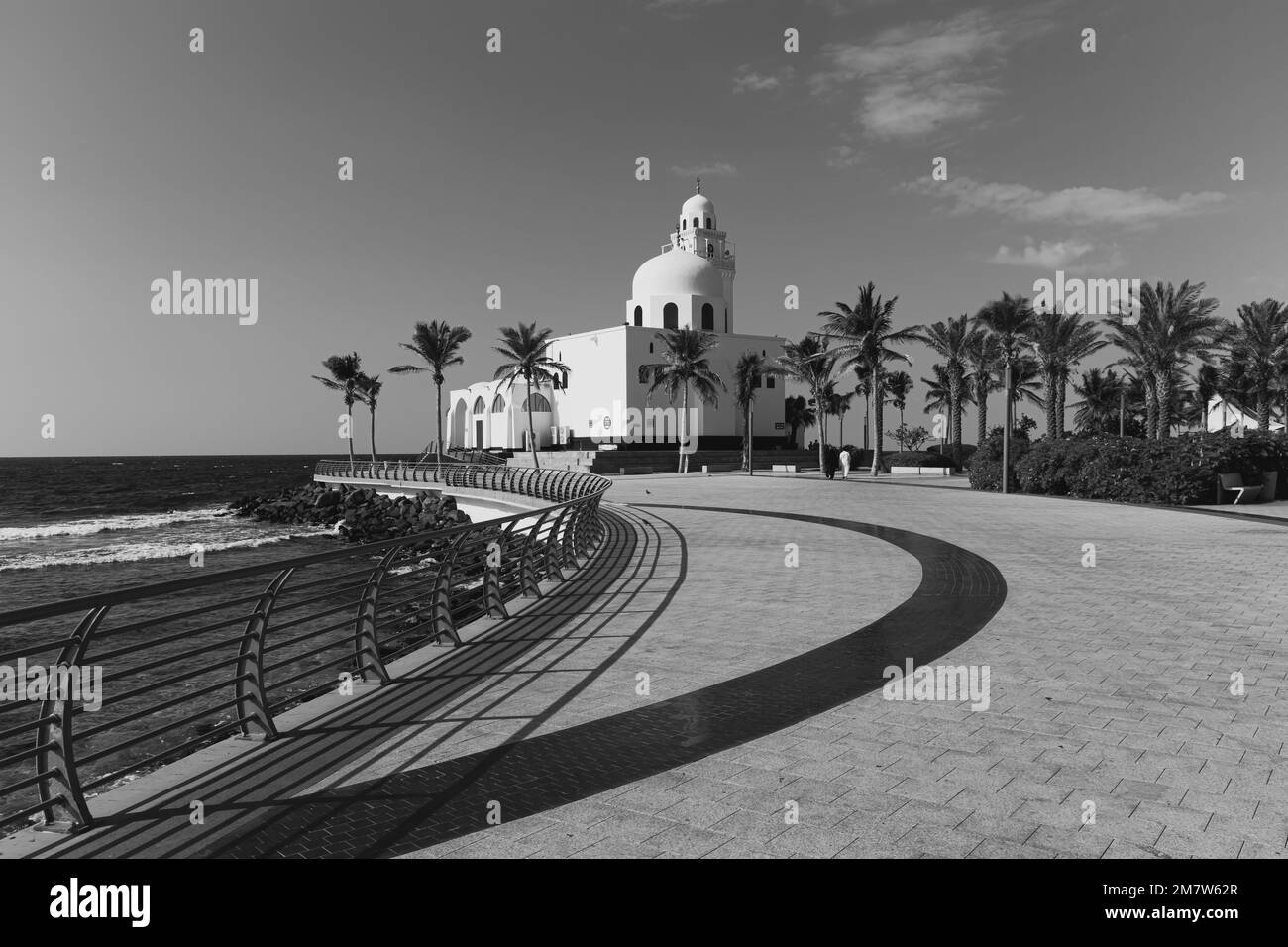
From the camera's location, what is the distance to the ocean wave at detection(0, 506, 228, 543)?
41844 millimetres

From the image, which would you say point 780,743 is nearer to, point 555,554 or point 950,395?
point 555,554

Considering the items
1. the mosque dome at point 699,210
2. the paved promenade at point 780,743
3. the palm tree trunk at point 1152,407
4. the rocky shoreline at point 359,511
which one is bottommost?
the rocky shoreline at point 359,511

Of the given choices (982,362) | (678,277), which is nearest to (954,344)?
(982,362)

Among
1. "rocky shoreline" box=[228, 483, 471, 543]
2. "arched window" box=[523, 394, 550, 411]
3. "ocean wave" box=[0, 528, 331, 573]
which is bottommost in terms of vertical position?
"ocean wave" box=[0, 528, 331, 573]

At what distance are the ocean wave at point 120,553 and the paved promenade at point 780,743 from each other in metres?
26.8

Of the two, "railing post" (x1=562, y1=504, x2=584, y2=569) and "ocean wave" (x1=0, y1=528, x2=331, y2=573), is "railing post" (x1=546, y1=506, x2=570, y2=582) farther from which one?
"ocean wave" (x1=0, y1=528, x2=331, y2=573)

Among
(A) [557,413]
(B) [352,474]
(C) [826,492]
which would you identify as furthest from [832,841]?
(A) [557,413]

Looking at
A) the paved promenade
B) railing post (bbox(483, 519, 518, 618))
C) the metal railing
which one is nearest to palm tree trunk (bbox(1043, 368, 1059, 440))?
the metal railing

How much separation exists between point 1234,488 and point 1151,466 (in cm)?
219

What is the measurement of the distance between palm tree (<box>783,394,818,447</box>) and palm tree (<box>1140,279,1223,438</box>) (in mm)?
35345

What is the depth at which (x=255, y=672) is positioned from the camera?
5348 mm

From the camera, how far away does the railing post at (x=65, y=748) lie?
3943 mm

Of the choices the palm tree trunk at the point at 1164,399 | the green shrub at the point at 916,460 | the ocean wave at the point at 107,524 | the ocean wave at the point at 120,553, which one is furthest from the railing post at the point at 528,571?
the green shrub at the point at 916,460

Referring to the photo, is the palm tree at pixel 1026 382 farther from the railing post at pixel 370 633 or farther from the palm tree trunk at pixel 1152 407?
the railing post at pixel 370 633
